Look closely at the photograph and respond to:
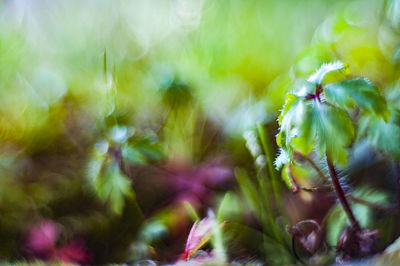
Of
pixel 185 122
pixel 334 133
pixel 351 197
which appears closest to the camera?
pixel 334 133

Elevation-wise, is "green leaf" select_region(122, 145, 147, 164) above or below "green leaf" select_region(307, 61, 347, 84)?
below

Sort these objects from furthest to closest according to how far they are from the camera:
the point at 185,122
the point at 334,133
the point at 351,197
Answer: the point at 185,122, the point at 351,197, the point at 334,133

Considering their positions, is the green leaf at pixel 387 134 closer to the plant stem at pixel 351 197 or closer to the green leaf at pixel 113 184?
the plant stem at pixel 351 197

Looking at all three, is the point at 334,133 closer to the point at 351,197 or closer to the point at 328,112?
the point at 328,112

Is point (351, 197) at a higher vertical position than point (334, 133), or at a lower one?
lower

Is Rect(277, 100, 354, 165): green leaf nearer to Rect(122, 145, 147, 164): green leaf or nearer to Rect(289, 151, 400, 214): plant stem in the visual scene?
Rect(289, 151, 400, 214): plant stem

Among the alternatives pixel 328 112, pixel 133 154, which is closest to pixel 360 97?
pixel 328 112

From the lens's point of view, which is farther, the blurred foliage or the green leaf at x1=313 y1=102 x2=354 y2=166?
the blurred foliage

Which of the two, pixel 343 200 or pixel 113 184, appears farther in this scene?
pixel 113 184

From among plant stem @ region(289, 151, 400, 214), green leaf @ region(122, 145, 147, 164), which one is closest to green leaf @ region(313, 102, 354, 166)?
plant stem @ region(289, 151, 400, 214)

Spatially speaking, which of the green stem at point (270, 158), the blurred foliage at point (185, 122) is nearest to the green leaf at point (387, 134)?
the blurred foliage at point (185, 122)

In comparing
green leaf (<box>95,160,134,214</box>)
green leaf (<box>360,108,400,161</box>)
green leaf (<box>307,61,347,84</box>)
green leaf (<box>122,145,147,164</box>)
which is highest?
green leaf (<box>307,61,347,84</box>)
